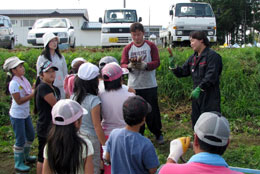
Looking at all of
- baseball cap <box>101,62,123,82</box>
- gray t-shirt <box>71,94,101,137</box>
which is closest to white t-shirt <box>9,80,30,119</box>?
gray t-shirt <box>71,94,101,137</box>

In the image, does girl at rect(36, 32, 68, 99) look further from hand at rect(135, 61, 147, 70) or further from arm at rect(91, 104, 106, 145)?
arm at rect(91, 104, 106, 145)

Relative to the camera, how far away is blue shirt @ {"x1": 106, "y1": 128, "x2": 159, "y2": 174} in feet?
7.69

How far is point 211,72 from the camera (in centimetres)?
409

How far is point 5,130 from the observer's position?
20.8ft

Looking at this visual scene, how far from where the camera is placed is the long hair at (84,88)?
307cm

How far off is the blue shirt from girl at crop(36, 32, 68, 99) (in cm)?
267

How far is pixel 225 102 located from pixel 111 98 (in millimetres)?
4774

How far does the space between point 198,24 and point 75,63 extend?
10529mm

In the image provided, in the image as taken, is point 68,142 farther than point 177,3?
No

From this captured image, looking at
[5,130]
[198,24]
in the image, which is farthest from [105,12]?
[5,130]

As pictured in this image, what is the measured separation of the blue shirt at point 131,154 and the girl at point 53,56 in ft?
8.75

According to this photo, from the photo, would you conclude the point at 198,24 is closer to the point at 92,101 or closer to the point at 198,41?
the point at 198,41

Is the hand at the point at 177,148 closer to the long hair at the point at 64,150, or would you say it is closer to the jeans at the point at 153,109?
the long hair at the point at 64,150

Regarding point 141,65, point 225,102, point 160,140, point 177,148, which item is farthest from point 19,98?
point 225,102
